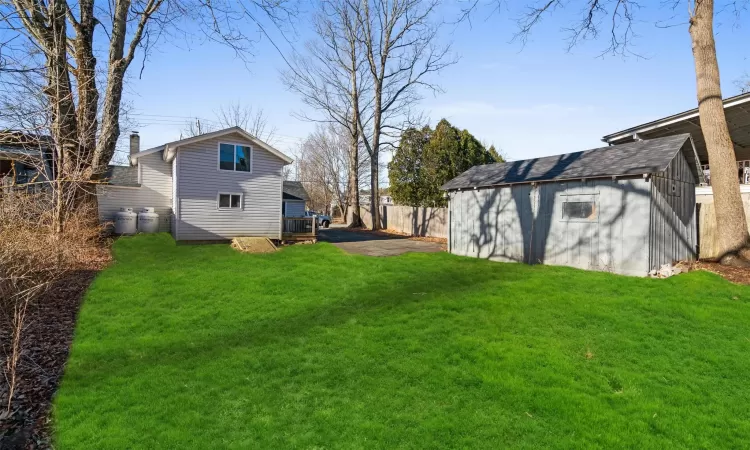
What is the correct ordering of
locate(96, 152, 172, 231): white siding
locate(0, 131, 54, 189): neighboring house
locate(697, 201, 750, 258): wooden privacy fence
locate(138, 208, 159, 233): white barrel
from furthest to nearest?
locate(96, 152, 172, 231): white siding → locate(138, 208, 159, 233): white barrel → locate(697, 201, 750, 258): wooden privacy fence → locate(0, 131, 54, 189): neighboring house

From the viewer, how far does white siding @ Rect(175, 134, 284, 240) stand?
1658 cm

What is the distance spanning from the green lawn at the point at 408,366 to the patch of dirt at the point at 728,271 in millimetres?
364

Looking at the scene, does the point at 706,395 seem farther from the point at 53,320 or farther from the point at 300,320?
the point at 53,320

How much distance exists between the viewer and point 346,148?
40344mm

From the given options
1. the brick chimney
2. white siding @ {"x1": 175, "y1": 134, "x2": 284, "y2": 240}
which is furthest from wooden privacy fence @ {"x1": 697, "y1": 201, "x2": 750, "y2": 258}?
the brick chimney

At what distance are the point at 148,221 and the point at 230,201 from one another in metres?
4.25

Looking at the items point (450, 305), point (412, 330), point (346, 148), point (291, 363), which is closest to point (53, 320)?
point (291, 363)

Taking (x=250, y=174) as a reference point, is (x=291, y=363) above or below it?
below

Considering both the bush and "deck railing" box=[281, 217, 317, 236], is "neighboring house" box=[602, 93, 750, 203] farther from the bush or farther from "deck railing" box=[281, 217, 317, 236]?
the bush

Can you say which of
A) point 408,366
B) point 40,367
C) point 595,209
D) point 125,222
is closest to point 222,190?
point 125,222

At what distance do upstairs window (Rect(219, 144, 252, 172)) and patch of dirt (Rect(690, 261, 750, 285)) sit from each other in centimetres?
1600

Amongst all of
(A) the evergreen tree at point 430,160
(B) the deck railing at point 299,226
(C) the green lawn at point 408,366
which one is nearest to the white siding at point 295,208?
(A) the evergreen tree at point 430,160

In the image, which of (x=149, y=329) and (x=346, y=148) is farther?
(x=346, y=148)

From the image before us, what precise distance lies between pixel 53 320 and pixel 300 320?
3931 millimetres
